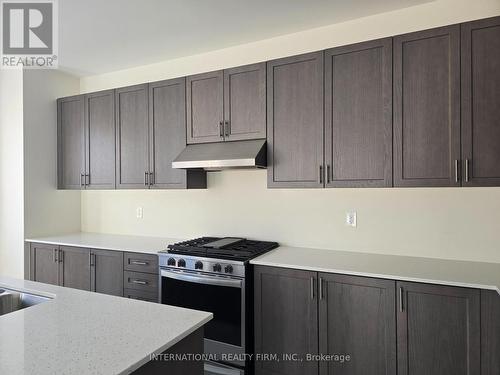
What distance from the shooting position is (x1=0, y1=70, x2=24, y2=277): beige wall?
3523mm

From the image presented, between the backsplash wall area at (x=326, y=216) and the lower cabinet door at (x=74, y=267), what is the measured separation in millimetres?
627

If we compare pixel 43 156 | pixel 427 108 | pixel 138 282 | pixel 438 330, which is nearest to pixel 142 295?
pixel 138 282

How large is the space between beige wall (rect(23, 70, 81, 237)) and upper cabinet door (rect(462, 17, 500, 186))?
394cm

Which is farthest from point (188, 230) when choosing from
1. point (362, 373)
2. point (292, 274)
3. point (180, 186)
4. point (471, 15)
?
point (471, 15)

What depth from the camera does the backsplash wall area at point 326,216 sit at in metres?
2.32

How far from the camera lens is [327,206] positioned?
2.77m

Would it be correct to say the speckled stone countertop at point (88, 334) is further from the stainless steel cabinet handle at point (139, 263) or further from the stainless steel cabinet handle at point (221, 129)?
the stainless steel cabinet handle at point (221, 129)

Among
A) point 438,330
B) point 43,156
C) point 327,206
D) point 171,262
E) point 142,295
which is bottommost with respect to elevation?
point 142,295

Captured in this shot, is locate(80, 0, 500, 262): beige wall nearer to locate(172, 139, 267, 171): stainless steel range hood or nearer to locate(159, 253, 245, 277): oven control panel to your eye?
locate(172, 139, 267, 171): stainless steel range hood

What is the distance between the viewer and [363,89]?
92.2 inches

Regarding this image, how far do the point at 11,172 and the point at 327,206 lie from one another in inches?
131

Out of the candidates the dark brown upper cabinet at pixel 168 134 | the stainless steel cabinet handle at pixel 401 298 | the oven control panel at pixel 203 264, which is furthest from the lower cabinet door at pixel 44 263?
the stainless steel cabinet handle at pixel 401 298

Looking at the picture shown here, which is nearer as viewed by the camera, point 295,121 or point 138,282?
Result: point 295,121

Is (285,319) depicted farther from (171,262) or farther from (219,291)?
(171,262)
